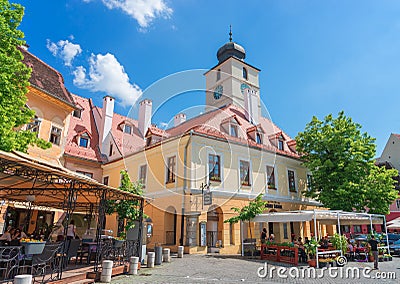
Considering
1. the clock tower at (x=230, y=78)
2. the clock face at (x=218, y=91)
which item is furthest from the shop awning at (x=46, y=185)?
the clock face at (x=218, y=91)

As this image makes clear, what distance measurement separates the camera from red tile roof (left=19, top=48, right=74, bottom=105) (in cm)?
1781

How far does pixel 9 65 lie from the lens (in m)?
11.3

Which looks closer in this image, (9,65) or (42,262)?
(42,262)

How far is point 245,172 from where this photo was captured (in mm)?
21500

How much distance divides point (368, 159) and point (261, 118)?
414 inches

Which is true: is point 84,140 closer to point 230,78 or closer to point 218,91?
point 218,91

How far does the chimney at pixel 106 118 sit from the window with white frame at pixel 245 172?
1276 cm

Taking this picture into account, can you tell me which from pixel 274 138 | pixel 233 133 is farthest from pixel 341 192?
pixel 233 133

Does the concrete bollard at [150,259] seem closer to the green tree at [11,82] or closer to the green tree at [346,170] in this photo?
the green tree at [11,82]

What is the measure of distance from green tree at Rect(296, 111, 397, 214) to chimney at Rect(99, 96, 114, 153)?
17.6m

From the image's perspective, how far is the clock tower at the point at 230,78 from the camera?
35656 mm

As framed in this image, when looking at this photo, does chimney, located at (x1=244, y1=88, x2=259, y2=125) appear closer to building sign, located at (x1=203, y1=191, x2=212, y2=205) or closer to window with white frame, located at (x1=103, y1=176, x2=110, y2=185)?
building sign, located at (x1=203, y1=191, x2=212, y2=205)

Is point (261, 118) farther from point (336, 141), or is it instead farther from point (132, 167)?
point (132, 167)

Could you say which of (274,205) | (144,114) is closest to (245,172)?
(274,205)
